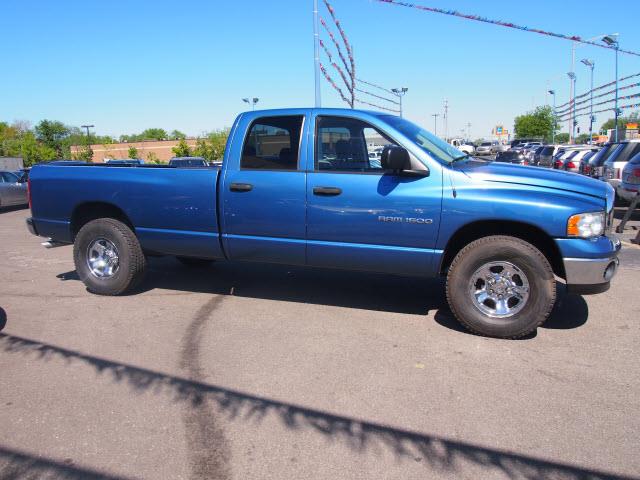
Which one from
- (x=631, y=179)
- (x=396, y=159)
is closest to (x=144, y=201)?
(x=396, y=159)

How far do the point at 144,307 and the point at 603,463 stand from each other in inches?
175

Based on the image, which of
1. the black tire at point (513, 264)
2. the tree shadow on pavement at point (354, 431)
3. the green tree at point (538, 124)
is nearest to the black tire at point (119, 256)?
the tree shadow on pavement at point (354, 431)

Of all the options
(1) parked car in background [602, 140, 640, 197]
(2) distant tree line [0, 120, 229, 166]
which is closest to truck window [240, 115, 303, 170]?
(1) parked car in background [602, 140, 640, 197]

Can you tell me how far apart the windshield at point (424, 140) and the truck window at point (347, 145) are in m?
0.22

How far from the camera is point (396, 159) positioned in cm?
464

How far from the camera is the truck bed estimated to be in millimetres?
5531

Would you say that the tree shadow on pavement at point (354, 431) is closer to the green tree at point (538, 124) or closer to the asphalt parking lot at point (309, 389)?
the asphalt parking lot at point (309, 389)

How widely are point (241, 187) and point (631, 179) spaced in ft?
29.7

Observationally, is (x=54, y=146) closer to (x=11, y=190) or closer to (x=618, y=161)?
(x=11, y=190)

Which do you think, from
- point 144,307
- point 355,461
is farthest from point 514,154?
point 355,461

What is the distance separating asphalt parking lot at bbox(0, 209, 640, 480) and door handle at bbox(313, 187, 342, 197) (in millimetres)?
1220

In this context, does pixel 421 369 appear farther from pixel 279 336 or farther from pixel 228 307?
pixel 228 307

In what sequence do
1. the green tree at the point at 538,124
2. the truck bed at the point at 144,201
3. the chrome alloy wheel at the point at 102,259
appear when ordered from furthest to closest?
the green tree at the point at 538,124
the chrome alloy wheel at the point at 102,259
the truck bed at the point at 144,201

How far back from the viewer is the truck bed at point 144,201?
553 cm
